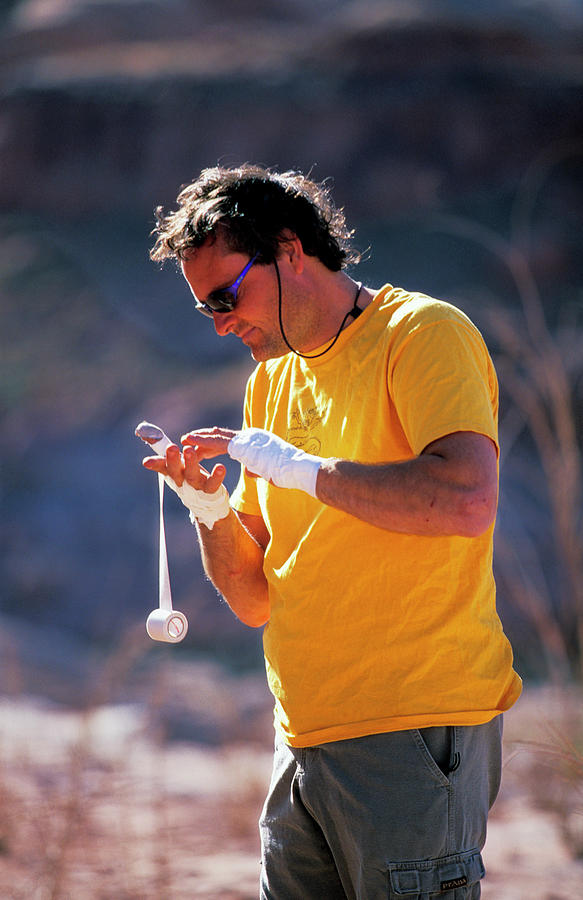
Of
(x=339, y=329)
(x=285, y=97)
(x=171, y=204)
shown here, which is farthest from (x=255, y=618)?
(x=285, y=97)

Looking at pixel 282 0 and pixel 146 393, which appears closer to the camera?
pixel 146 393

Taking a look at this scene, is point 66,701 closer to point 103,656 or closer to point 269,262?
point 103,656

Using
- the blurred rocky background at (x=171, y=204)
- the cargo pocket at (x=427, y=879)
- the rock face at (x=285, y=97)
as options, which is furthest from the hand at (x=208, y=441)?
the rock face at (x=285, y=97)

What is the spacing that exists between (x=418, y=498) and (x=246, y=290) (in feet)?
1.67

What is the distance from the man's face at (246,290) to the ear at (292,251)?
3 cm

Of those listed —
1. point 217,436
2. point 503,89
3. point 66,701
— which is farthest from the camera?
point 503,89

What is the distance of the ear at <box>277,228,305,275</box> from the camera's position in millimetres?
1668

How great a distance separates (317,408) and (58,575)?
21.8ft

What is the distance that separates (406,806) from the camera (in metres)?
1.42

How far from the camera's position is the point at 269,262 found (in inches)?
65.3

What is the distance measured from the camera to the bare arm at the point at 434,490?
1331 mm

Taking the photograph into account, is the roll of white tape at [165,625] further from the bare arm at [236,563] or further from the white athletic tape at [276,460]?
the white athletic tape at [276,460]

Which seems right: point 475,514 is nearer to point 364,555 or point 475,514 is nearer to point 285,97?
point 364,555

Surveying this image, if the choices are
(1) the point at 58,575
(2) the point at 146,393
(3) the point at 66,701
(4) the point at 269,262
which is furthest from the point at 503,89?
(4) the point at 269,262
